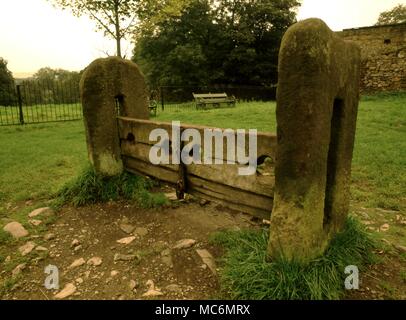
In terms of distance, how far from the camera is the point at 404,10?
158 ft

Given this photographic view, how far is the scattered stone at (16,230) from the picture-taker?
383 centimetres

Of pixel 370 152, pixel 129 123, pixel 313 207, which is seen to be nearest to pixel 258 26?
pixel 370 152

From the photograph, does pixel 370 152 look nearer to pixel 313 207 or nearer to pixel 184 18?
pixel 313 207

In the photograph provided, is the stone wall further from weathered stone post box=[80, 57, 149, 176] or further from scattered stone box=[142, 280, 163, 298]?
scattered stone box=[142, 280, 163, 298]

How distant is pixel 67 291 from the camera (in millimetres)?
2922

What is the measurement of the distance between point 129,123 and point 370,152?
4.77 m

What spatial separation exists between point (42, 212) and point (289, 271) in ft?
11.0

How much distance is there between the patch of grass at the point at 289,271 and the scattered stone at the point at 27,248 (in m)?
2.08

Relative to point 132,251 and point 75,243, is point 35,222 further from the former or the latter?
point 132,251

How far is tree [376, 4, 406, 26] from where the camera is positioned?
4791 centimetres

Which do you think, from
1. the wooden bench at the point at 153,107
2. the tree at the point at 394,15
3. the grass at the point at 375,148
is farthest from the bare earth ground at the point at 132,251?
the tree at the point at 394,15

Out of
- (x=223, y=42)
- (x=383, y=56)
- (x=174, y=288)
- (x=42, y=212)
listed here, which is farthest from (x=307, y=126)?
(x=223, y=42)

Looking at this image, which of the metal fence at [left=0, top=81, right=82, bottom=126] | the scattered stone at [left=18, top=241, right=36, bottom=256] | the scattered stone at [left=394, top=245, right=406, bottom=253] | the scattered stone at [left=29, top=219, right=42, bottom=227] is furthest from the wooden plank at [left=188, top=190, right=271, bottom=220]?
the metal fence at [left=0, top=81, right=82, bottom=126]

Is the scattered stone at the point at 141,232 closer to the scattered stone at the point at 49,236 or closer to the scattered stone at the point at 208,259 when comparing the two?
the scattered stone at the point at 208,259
